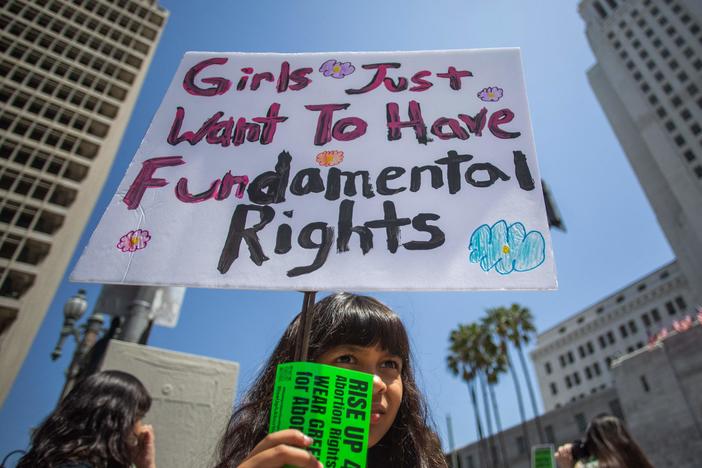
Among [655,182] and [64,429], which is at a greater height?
[655,182]

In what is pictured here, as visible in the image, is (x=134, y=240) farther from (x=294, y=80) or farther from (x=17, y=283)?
Answer: (x=17, y=283)

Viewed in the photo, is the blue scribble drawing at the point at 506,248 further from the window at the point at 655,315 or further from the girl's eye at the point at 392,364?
the window at the point at 655,315

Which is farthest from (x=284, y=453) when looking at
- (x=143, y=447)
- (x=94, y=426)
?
(x=143, y=447)

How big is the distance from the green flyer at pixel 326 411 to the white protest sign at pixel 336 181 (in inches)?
15.3

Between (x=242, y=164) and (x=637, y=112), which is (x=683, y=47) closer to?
(x=637, y=112)

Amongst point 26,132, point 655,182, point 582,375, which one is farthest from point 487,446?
point 26,132

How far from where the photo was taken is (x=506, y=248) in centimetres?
144

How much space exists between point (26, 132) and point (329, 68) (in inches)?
1688

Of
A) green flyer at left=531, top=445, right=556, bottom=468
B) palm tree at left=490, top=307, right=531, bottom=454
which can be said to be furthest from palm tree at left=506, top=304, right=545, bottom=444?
green flyer at left=531, top=445, right=556, bottom=468

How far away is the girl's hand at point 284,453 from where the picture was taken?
876mm

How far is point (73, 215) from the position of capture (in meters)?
34.8

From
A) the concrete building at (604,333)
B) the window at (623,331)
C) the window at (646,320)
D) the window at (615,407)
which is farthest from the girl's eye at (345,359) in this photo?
the window at (623,331)

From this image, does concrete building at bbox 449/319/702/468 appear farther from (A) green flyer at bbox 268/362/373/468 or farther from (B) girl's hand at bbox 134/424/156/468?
Answer: (A) green flyer at bbox 268/362/373/468

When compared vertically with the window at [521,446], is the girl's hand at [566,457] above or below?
below
